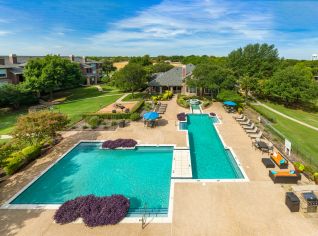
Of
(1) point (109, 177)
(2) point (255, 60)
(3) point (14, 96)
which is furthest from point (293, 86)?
(3) point (14, 96)

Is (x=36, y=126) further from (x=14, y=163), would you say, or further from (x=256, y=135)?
(x=256, y=135)

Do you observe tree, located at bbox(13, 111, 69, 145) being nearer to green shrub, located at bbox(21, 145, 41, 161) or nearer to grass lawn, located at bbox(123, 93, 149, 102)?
green shrub, located at bbox(21, 145, 41, 161)

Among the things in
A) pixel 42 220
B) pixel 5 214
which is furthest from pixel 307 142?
pixel 5 214

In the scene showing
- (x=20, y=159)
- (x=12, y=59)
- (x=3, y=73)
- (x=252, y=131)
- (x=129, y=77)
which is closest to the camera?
(x=20, y=159)

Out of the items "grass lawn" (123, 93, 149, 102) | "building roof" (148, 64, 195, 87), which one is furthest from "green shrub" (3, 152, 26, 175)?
"building roof" (148, 64, 195, 87)

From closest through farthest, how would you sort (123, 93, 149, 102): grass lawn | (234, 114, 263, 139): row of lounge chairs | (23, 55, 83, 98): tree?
1. (234, 114, 263, 139): row of lounge chairs
2. (23, 55, 83, 98): tree
3. (123, 93, 149, 102): grass lawn

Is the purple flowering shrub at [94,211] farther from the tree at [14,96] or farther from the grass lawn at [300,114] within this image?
the tree at [14,96]
